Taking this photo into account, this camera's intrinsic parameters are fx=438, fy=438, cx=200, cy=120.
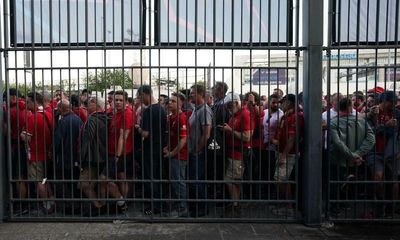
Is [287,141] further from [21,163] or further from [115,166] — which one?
[21,163]

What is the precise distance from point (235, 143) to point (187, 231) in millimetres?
1428

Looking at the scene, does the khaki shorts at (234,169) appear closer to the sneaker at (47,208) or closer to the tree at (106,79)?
the tree at (106,79)

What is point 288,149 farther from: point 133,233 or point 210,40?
point 133,233

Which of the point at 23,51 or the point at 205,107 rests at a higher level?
the point at 23,51

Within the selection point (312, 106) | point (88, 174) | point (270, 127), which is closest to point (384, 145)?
point (312, 106)

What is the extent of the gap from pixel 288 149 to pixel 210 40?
1773 millimetres

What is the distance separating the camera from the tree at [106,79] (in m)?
5.66

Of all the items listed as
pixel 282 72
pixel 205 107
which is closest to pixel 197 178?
pixel 205 107

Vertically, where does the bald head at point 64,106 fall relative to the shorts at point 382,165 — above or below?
above

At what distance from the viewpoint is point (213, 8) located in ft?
18.5

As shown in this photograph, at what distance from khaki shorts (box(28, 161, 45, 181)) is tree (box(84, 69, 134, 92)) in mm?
1262

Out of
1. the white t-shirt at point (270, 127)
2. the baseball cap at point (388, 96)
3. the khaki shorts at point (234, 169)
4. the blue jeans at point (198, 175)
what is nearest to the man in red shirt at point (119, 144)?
the blue jeans at point (198, 175)

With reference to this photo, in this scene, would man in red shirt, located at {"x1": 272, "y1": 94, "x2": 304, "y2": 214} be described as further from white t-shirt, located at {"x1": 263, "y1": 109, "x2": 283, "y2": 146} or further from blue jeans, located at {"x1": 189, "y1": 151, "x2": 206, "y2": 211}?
blue jeans, located at {"x1": 189, "y1": 151, "x2": 206, "y2": 211}

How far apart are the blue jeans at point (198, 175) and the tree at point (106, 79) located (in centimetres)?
129
